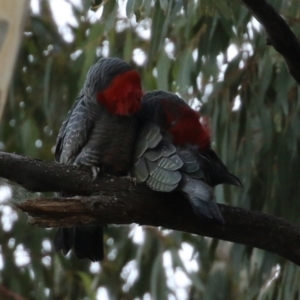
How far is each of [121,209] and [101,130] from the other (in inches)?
15.9

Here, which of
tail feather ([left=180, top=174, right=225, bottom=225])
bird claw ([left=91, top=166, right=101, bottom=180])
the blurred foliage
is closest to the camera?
tail feather ([left=180, top=174, right=225, bottom=225])

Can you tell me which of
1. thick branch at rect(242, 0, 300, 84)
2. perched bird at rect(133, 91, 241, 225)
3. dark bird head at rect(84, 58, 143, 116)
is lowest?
perched bird at rect(133, 91, 241, 225)

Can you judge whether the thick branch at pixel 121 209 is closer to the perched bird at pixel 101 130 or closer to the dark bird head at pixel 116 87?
the perched bird at pixel 101 130

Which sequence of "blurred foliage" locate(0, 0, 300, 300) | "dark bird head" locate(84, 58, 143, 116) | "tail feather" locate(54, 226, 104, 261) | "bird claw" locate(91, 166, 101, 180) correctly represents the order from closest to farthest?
"bird claw" locate(91, 166, 101, 180)
"dark bird head" locate(84, 58, 143, 116)
"tail feather" locate(54, 226, 104, 261)
"blurred foliage" locate(0, 0, 300, 300)

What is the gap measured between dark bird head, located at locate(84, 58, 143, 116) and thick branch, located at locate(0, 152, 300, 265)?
0.87 ft

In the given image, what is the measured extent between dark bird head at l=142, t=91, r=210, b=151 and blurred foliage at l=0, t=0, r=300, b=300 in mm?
368

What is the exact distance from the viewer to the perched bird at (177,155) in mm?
1737

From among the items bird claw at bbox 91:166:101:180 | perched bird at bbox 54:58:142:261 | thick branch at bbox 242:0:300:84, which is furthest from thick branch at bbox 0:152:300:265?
thick branch at bbox 242:0:300:84

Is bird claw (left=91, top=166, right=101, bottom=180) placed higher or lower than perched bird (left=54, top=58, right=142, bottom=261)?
lower

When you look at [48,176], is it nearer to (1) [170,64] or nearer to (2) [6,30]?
(2) [6,30]

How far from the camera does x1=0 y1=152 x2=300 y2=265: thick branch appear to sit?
5.61 ft


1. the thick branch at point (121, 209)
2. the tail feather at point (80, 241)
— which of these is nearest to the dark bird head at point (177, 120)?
the thick branch at point (121, 209)

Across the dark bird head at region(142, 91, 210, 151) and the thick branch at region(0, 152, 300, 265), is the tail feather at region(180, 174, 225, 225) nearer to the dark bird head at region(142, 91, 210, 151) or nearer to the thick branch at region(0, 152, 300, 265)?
the thick branch at region(0, 152, 300, 265)

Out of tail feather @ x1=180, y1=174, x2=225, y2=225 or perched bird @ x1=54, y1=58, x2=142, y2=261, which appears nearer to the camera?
tail feather @ x1=180, y1=174, x2=225, y2=225
